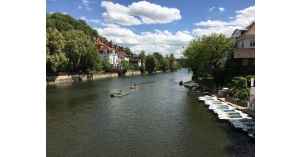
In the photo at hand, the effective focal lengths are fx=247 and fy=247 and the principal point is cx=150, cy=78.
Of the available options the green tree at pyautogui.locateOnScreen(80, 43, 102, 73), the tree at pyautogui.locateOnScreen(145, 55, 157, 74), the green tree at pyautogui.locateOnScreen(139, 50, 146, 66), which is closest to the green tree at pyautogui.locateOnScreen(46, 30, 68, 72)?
the green tree at pyautogui.locateOnScreen(80, 43, 102, 73)

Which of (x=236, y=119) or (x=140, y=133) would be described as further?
(x=236, y=119)

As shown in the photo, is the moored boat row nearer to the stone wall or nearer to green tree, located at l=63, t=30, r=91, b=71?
the stone wall

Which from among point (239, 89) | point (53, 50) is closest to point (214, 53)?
point (239, 89)

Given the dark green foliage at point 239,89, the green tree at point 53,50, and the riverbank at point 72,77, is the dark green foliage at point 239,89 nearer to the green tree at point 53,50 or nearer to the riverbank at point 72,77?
the green tree at point 53,50

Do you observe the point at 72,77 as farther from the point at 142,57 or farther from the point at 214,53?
the point at 142,57

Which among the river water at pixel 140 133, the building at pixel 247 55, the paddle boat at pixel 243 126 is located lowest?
the river water at pixel 140 133

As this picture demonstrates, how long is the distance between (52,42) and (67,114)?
113 ft

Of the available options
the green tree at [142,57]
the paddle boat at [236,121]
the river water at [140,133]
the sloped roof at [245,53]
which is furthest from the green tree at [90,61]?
the paddle boat at [236,121]

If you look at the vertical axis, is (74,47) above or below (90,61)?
above
